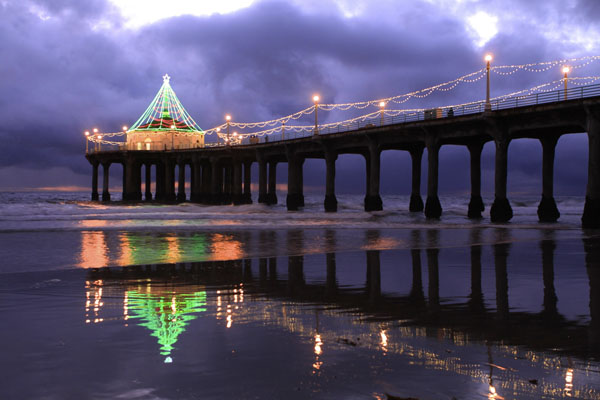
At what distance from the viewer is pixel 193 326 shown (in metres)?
5.83

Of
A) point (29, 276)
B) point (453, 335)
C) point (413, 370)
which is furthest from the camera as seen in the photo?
point (29, 276)

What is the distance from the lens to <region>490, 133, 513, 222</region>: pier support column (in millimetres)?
34281

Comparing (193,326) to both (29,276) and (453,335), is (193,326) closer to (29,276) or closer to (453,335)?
(453,335)

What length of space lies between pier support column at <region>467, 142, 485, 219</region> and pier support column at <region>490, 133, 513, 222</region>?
7.44 m

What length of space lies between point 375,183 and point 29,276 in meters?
38.5

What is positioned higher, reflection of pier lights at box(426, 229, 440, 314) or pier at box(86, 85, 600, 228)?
pier at box(86, 85, 600, 228)

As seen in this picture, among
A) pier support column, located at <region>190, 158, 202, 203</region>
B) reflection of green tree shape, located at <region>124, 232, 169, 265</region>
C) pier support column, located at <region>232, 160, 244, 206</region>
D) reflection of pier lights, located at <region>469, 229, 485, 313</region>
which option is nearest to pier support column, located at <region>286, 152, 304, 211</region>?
pier support column, located at <region>232, 160, 244, 206</region>

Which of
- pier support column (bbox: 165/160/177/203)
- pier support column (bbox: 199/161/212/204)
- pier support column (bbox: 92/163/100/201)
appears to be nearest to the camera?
pier support column (bbox: 199/161/212/204)

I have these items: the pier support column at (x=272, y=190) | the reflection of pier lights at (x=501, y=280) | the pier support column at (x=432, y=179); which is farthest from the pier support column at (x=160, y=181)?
the reflection of pier lights at (x=501, y=280)

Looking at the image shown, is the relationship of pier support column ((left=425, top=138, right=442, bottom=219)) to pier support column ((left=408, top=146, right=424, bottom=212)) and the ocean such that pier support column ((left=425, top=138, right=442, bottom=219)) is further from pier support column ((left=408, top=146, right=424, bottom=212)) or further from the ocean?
the ocean

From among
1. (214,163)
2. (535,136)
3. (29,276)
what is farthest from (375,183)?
(29,276)

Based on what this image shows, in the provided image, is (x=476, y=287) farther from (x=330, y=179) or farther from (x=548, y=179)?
(x=330, y=179)

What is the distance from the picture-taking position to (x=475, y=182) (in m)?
44.2

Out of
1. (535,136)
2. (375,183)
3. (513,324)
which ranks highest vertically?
(535,136)
